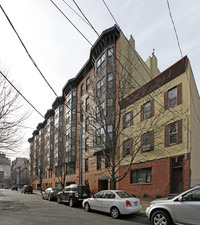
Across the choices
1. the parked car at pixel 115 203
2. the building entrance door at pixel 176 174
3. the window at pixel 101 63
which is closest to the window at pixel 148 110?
the building entrance door at pixel 176 174

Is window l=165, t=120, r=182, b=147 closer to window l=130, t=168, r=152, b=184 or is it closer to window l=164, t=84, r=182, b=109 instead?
window l=164, t=84, r=182, b=109

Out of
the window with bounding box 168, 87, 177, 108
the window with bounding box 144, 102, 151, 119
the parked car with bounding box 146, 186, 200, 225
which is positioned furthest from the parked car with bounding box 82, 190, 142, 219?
the window with bounding box 144, 102, 151, 119

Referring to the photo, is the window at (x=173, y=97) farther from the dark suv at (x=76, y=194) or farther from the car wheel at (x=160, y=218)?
the car wheel at (x=160, y=218)

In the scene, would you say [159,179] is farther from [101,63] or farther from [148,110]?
[101,63]

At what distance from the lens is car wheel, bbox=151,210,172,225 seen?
6711mm

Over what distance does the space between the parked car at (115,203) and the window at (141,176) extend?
6193 mm

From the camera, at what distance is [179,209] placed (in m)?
6.48

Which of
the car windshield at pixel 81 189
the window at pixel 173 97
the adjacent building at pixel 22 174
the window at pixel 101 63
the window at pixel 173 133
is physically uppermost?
the window at pixel 101 63

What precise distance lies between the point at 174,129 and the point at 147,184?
15.0ft

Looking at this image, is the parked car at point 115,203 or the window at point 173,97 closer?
the parked car at point 115,203

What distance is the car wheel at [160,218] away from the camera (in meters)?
6.71

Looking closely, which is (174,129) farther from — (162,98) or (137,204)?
(137,204)

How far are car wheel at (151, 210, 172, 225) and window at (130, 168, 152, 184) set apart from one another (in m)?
8.92

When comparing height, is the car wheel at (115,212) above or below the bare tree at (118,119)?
below
